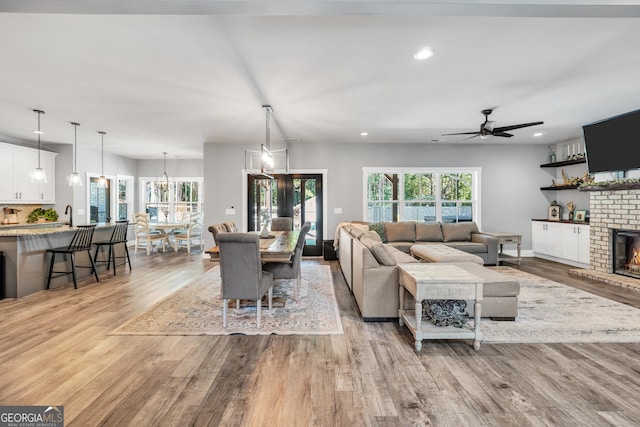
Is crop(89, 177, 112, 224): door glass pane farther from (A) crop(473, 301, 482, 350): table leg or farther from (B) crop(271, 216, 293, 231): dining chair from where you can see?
(A) crop(473, 301, 482, 350): table leg

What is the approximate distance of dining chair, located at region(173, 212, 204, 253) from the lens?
26.6ft

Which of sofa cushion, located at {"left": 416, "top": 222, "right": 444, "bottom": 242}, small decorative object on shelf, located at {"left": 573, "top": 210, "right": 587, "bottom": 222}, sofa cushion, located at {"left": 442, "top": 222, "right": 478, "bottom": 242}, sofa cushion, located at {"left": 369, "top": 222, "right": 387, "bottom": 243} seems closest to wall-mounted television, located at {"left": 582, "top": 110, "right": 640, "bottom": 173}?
small decorative object on shelf, located at {"left": 573, "top": 210, "right": 587, "bottom": 222}

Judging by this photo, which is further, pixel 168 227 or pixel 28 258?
pixel 168 227

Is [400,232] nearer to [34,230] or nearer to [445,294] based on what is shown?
[445,294]

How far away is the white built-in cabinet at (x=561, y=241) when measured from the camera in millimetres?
5816

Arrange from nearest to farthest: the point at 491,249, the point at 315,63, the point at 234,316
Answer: the point at 315,63
the point at 234,316
the point at 491,249

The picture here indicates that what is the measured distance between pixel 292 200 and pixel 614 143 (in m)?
5.92

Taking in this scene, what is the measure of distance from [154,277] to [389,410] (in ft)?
15.5

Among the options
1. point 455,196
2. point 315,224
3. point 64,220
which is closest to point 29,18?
point 315,224

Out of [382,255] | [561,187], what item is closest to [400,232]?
[382,255]

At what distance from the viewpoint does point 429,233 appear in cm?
642

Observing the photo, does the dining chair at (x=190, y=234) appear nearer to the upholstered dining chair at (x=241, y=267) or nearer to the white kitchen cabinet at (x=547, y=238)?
the upholstered dining chair at (x=241, y=267)

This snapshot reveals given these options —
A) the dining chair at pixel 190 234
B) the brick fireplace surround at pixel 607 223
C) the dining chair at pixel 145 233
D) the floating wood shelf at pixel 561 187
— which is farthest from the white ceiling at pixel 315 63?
the dining chair at pixel 190 234

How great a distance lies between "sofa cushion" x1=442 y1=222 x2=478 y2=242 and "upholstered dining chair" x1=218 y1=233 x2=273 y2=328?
15.1 ft
